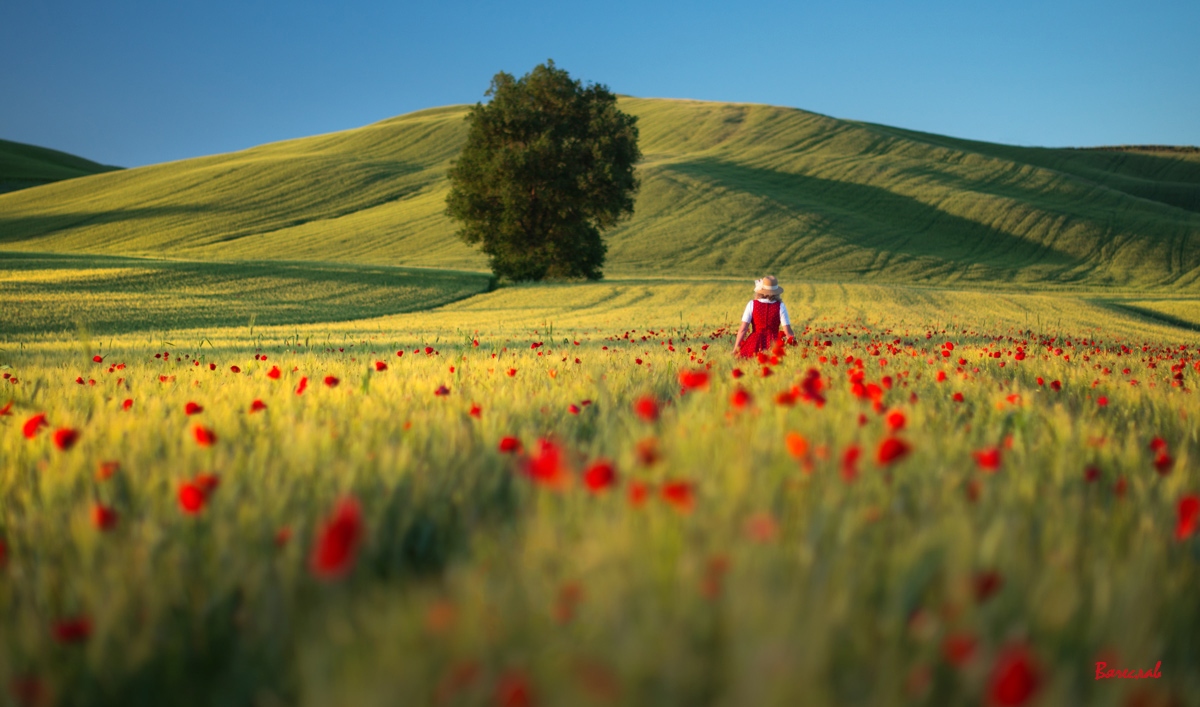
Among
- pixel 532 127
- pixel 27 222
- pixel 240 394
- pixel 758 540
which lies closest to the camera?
pixel 758 540

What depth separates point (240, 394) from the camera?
3918mm

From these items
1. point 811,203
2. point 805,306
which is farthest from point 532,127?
point 811,203

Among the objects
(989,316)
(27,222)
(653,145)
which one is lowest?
(989,316)

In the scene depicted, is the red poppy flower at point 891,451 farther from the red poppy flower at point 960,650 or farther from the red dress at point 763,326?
the red dress at point 763,326

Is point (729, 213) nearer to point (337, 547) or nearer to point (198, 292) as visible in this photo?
point (198, 292)

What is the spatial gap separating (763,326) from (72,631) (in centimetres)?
858

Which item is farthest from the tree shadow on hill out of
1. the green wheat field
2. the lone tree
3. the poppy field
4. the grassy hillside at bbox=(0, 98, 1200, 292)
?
the poppy field

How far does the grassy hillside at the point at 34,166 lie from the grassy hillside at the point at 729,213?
39.2 m

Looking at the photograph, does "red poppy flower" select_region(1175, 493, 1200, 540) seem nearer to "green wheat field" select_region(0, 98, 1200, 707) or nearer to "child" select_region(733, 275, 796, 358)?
"green wheat field" select_region(0, 98, 1200, 707)

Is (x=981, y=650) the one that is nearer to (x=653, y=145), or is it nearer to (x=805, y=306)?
(x=805, y=306)

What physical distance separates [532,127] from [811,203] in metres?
32.9

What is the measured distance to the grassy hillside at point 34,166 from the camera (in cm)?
10244

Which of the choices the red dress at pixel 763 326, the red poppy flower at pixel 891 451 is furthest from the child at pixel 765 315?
the red poppy flower at pixel 891 451
